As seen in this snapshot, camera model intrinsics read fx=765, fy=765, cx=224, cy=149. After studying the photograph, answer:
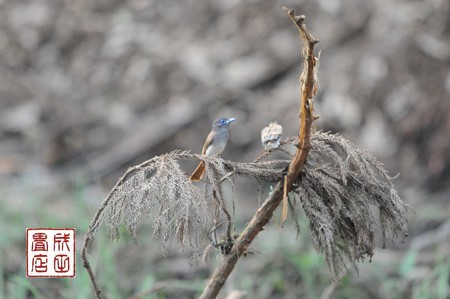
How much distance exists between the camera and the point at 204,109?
556cm

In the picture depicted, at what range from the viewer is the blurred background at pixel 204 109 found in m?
3.78

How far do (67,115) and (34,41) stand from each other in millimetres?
1021

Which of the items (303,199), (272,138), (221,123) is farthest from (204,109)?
(303,199)

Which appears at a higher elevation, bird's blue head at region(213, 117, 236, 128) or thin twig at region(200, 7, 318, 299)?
bird's blue head at region(213, 117, 236, 128)

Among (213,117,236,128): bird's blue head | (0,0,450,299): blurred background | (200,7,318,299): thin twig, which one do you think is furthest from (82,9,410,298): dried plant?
(0,0,450,299): blurred background

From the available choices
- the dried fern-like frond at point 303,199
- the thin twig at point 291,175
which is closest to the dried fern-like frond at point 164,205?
the dried fern-like frond at point 303,199

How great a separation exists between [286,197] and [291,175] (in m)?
0.06

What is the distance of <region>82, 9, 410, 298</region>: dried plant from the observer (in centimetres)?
171

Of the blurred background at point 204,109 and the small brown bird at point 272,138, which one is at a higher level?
the blurred background at point 204,109

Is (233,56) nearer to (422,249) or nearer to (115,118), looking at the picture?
(115,118)

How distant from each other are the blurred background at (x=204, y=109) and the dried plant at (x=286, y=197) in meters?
1.43

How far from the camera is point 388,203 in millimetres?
1842

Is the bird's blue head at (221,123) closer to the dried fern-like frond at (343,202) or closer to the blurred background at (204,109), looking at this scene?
the dried fern-like frond at (343,202)

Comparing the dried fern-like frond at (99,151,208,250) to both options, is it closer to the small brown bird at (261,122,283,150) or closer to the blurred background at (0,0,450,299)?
the small brown bird at (261,122,283,150)
